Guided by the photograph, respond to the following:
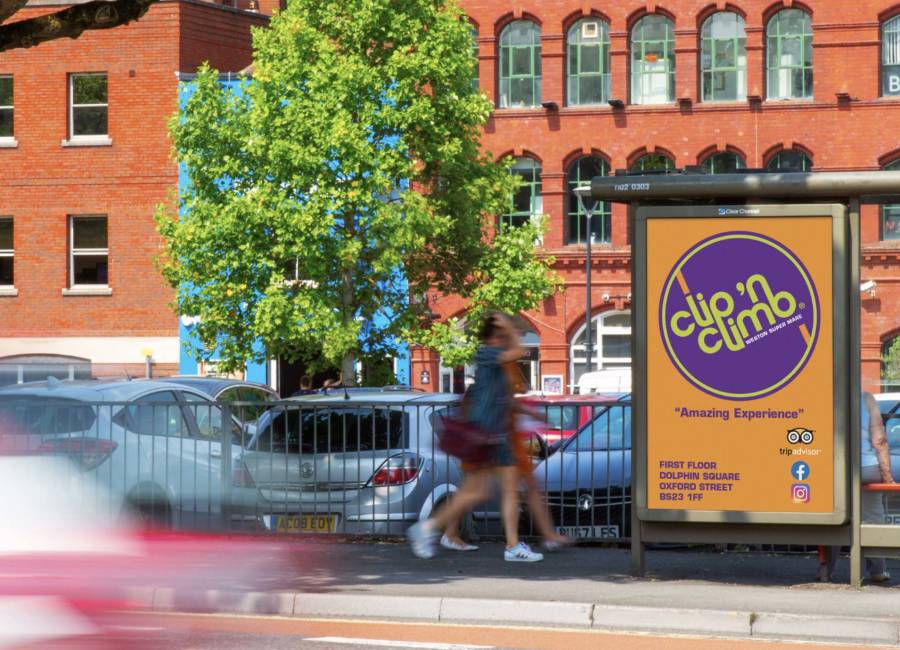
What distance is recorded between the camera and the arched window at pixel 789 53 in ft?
157

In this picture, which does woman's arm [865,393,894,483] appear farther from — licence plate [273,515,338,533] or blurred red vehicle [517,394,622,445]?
licence plate [273,515,338,533]

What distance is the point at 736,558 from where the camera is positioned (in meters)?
13.6

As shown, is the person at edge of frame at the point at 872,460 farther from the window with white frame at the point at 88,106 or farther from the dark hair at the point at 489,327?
the window with white frame at the point at 88,106

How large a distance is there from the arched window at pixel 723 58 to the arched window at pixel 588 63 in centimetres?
283

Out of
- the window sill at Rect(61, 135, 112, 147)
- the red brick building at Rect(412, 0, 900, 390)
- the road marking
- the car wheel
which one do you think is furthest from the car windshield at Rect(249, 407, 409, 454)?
the window sill at Rect(61, 135, 112, 147)

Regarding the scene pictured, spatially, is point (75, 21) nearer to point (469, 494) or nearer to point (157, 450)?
point (157, 450)

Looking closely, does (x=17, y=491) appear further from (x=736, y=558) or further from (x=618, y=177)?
(x=736, y=558)

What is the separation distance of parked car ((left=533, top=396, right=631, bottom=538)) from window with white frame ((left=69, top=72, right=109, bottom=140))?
35.2 meters

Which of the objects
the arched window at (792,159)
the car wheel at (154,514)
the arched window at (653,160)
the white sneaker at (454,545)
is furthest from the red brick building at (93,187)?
the white sneaker at (454,545)

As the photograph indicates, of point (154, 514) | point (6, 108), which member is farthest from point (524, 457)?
point (6, 108)

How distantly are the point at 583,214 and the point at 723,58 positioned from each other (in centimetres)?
594

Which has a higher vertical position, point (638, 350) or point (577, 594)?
point (638, 350)

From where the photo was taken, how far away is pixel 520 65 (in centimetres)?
4988

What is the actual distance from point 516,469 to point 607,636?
287 cm
